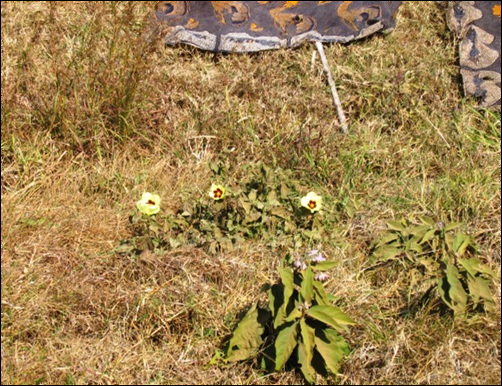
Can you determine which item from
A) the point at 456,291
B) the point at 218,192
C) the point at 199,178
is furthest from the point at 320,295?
the point at 199,178

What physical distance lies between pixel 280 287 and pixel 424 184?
44.8 inches

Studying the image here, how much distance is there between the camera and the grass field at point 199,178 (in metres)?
2.70

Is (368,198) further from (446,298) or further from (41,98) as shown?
(41,98)

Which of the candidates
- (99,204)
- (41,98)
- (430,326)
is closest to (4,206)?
(99,204)

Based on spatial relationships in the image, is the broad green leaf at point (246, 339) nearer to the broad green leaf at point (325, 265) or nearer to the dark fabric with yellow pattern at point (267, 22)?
the broad green leaf at point (325, 265)

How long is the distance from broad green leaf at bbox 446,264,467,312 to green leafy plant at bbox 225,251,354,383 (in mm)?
404

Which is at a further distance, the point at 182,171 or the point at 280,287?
the point at 182,171

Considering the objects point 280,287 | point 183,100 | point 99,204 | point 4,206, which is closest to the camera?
point 280,287

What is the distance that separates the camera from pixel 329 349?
253 centimetres

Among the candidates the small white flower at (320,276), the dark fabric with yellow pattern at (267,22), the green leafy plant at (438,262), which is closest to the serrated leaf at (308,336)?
the small white flower at (320,276)

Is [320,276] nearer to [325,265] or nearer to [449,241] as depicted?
[325,265]

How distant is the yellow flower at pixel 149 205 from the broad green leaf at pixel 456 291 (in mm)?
1170

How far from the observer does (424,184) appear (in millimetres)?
3396

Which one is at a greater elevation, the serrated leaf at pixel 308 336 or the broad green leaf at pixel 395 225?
the serrated leaf at pixel 308 336
